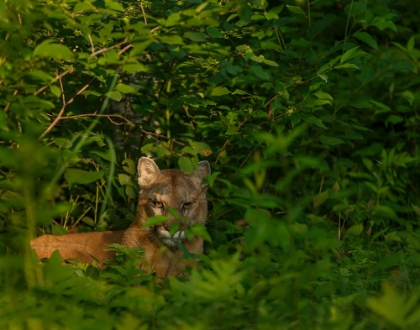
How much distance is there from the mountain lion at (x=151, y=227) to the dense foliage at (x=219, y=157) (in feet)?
0.67

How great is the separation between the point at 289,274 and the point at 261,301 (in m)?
0.20

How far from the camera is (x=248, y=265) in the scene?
4789 millimetres

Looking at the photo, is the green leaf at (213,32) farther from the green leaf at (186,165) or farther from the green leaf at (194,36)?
the green leaf at (186,165)

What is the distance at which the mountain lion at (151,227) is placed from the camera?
705cm

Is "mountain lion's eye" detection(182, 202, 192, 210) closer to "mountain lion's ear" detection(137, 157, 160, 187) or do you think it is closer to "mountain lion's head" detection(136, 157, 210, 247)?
"mountain lion's head" detection(136, 157, 210, 247)

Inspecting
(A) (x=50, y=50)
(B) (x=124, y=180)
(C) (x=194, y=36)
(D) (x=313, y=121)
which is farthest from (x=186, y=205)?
(A) (x=50, y=50)

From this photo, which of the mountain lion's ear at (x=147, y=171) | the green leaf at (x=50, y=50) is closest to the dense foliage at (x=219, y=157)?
the green leaf at (x=50, y=50)

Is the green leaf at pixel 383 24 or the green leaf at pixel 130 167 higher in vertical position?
the green leaf at pixel 383 24

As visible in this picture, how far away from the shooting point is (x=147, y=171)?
747cm

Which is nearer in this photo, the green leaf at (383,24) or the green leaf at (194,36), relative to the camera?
the green leaf at (194,36)

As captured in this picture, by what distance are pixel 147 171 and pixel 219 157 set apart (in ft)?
2.71

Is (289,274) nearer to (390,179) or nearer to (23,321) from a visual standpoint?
(23,321)

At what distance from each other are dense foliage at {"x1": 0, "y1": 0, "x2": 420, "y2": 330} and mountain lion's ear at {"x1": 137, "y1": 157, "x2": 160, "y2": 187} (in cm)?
29

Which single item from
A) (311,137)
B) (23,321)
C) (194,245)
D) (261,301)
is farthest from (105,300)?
→ (311,137)
